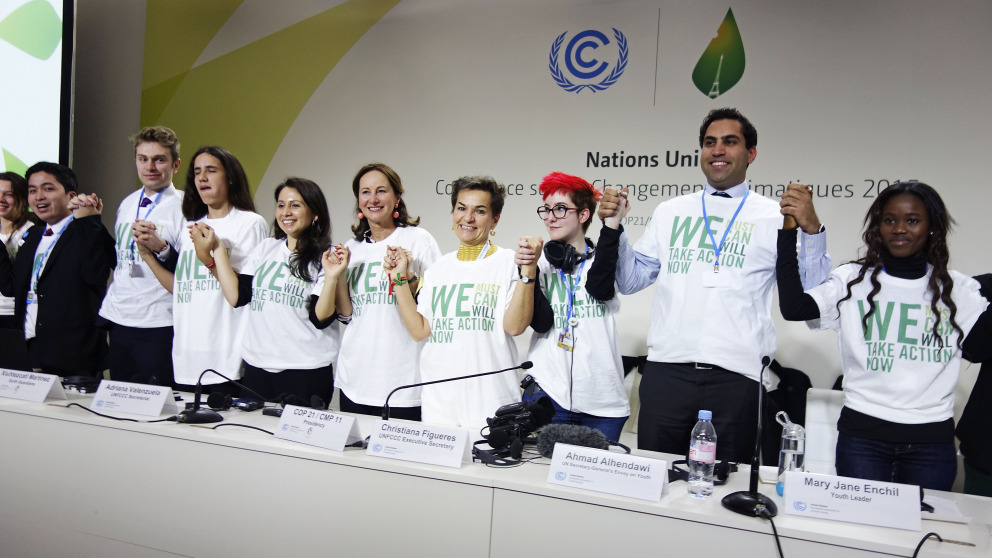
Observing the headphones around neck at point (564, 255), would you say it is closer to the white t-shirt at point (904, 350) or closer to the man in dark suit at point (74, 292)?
the white t-shirt at point (904, 350)

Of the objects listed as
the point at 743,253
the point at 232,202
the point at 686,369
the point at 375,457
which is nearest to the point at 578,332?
the point at 686,369

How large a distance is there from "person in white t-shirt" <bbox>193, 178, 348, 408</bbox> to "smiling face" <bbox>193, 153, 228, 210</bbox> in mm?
220

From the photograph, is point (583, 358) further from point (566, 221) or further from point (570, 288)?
point (566, 221)

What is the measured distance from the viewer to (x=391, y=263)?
2.56m

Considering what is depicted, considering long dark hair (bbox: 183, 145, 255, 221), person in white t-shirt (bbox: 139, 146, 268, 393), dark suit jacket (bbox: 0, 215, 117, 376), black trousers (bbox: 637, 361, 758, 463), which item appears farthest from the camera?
dark suit jacket (bbox: 0, 215, 117, 376)

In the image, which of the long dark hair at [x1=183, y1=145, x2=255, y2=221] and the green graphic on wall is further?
the green graphic on wall

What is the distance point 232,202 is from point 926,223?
2.75 meters

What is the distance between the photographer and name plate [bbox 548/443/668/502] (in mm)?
1567

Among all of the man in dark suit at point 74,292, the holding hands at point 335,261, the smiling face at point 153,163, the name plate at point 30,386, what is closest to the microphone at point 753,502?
the holding hands at point 335,261

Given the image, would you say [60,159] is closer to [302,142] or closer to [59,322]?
[302,142]

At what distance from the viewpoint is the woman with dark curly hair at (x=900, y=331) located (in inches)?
78.3

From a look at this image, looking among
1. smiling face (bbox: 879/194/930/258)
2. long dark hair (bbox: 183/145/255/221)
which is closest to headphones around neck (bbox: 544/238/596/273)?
smiling face (bbox: 879/194/930/258)

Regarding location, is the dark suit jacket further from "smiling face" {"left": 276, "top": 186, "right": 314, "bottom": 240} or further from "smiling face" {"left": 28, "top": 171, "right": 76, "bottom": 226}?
"smiling face" {"left": 276, "top": 186, "right": 314, "bottom": 240}

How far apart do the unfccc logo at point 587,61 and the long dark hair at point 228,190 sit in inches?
81.2
